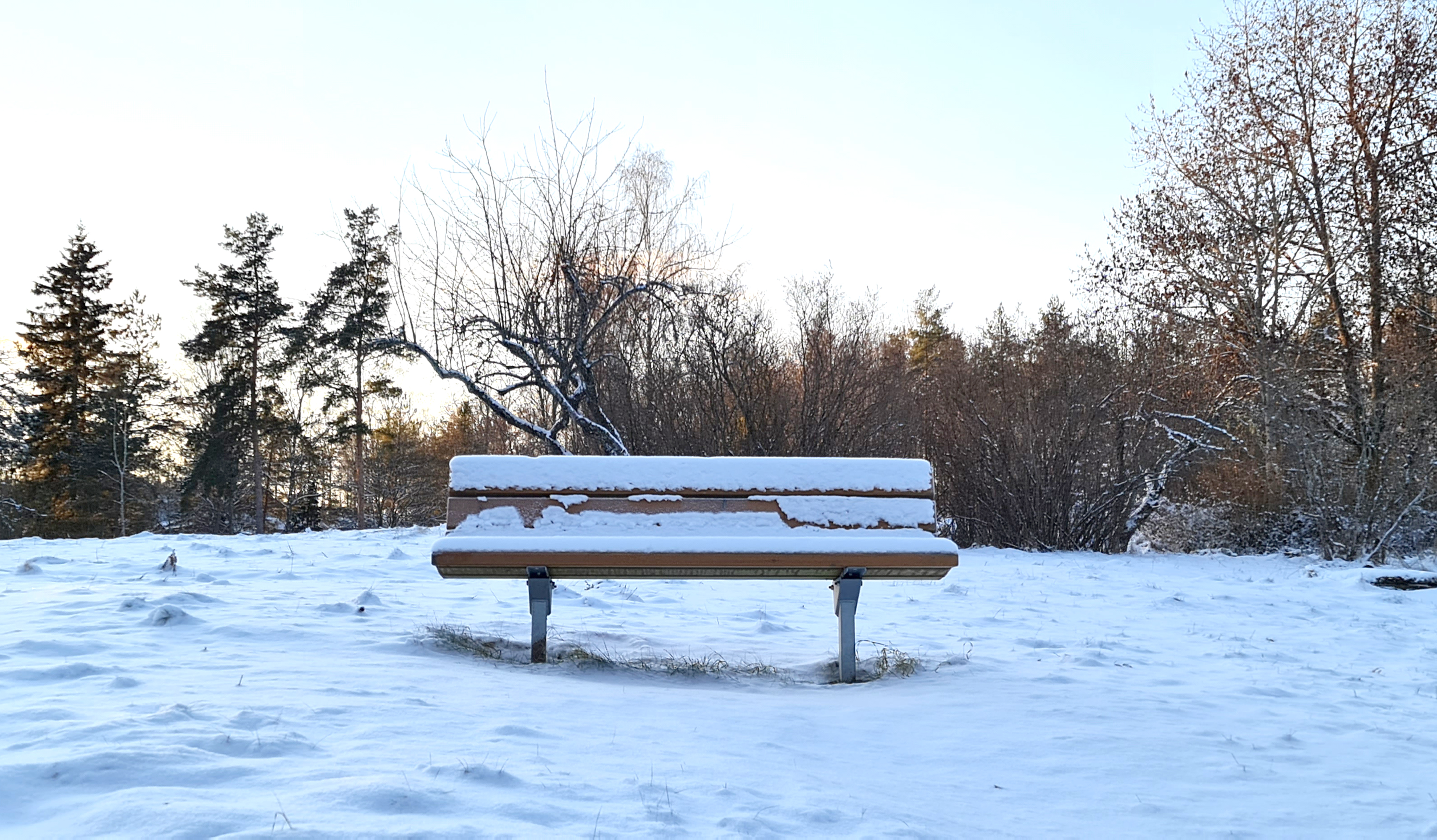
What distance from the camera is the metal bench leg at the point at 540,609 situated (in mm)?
3641

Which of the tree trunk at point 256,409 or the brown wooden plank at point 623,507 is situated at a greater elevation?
the tree trunk at point 256,409

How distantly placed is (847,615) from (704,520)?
0.68m

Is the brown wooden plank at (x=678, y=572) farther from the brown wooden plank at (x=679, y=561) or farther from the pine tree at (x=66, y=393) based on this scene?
the pine tree at (x=66, y=393)

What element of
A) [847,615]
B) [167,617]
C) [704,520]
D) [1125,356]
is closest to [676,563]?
[704,520]

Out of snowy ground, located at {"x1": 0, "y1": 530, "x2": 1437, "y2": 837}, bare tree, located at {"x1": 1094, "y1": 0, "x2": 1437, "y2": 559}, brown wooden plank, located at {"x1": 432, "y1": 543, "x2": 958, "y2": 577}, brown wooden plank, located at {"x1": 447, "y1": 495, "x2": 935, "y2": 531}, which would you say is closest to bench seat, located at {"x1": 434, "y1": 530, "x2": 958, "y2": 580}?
brown wooden plank, located at {"x1": 432, "y1": 543, "x2": 958, "y2": 577}

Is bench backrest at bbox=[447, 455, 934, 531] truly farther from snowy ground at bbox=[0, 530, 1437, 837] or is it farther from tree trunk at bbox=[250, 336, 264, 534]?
tree trunk at bbox=[250, 336, 264, 534]

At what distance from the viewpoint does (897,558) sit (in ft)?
11.6

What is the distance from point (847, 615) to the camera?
368cm

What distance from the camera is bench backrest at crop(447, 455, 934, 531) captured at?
3.76 meters

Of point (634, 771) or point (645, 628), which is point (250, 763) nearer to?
point (634, 771)

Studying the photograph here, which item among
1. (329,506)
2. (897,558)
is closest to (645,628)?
(897,558)

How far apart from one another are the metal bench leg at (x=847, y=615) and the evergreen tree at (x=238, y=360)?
26586 mm

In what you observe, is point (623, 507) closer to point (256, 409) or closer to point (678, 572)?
point (678, 572)

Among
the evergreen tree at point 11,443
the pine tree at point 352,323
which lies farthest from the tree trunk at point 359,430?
the evergreen tree at point 11,443
